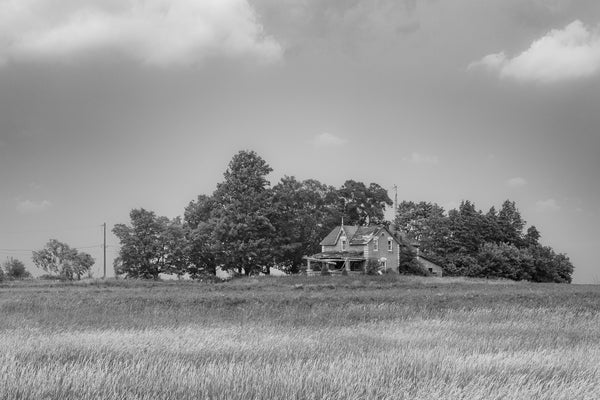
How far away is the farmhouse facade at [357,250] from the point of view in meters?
75.2

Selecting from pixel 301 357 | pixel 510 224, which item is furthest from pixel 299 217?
pixel 301 357

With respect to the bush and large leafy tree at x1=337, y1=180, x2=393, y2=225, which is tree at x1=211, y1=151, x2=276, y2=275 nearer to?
the bush

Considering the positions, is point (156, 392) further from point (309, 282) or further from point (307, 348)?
point (309, 282)

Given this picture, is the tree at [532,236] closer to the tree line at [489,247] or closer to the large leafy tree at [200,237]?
the tree line at [489,247]

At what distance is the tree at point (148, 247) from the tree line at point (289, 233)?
0.12m

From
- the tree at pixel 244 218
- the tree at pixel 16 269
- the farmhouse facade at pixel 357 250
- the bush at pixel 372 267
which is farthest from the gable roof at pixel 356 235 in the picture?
the tree at pixel 16 269

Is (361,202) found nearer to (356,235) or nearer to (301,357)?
(356,235)

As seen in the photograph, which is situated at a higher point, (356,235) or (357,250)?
(356,235)

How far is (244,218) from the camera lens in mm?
70500

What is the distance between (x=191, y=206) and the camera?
82625 millimetres

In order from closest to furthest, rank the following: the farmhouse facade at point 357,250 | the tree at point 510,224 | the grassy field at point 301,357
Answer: the grassy field at point 301,357, the farmhouse facade at point 357,250, the tree at point 510,224

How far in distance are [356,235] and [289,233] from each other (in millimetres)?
8890

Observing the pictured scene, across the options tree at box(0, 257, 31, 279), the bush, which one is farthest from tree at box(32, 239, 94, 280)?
the bush

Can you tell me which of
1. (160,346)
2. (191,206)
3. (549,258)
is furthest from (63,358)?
(549,258)
